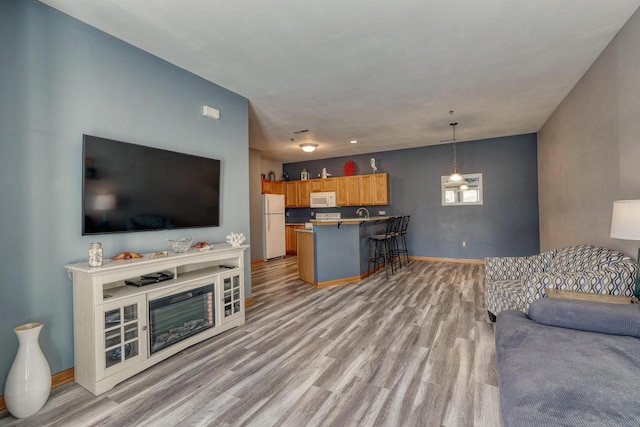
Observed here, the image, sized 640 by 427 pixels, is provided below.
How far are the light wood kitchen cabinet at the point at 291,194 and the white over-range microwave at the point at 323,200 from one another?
571 millimetres

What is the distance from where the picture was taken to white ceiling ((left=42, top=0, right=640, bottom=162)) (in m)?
2.21

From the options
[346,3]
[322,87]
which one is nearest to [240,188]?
[322,87]

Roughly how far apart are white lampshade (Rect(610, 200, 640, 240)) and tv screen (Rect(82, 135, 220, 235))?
3.52 m

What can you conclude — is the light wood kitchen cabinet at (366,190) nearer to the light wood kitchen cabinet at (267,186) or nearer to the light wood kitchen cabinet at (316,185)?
the light wood kitchen cabinet at (316,185)

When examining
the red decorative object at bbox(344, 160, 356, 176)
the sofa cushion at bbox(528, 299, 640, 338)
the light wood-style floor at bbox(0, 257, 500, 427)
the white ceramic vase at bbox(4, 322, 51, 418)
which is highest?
the red decorative object at bbox(344, 160, 356, 176)

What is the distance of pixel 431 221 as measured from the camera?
6945 mm

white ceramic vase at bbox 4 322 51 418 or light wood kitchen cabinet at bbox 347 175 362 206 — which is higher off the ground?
light wood kitchen cabinet at bbox 347 175 362 206

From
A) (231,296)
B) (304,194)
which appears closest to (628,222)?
(231,296)

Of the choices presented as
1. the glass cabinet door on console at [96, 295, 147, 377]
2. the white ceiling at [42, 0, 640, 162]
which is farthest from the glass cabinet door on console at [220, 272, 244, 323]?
the white ceiling at [42, 0, 640, 162]

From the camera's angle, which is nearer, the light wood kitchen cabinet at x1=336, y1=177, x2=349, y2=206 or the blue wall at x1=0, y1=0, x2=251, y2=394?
the blue wall at x1=0, y1=0, x2=251, y2=394

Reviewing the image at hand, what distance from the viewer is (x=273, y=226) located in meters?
7.68

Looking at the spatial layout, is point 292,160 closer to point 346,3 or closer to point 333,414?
point 346,3

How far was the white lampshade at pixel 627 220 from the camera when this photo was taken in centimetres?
177

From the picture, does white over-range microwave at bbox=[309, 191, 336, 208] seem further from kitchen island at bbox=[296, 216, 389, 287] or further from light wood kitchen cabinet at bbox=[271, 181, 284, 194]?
kitchen island at bbox=[296, 216, 389, 287]
